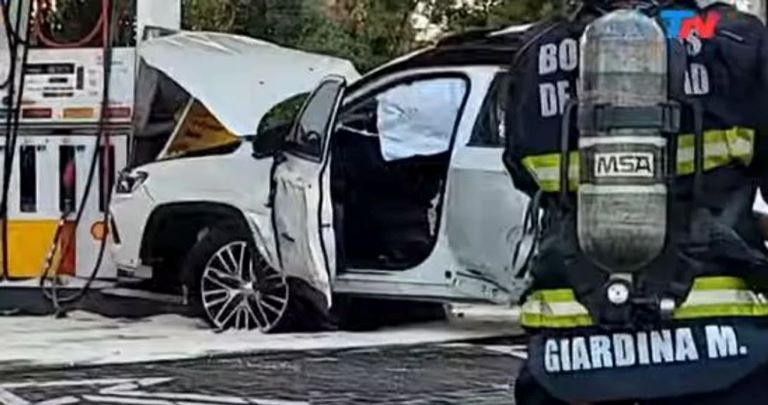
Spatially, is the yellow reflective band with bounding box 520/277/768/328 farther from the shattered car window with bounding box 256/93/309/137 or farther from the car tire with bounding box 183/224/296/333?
the shattered car window with bounding box 256/93/309/137

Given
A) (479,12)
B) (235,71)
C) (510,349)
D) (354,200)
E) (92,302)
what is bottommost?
(92,302)

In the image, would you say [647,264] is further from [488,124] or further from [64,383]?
[488,124]

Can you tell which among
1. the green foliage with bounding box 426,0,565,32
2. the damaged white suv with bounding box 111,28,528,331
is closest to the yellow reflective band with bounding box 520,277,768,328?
the damaged white suv with bounding box 111,28,528,331

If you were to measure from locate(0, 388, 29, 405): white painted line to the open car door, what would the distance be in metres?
2.26

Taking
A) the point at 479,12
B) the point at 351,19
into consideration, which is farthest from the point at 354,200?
the point at 351,19

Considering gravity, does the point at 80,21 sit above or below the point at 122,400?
above

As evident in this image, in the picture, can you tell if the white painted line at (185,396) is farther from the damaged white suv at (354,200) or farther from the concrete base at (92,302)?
the concrete base at (92,302)

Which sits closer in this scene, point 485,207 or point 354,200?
point 485,207

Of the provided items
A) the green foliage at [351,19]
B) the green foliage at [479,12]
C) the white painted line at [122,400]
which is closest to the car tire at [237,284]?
the white painted line at [122,400]

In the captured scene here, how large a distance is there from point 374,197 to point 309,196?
0.65 metres

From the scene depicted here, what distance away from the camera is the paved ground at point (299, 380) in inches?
318

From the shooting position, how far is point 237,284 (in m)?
10.6

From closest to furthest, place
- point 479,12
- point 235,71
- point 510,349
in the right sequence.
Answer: point 510,349, point 235,71, point 479,12

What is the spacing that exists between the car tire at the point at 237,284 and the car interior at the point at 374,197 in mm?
482
